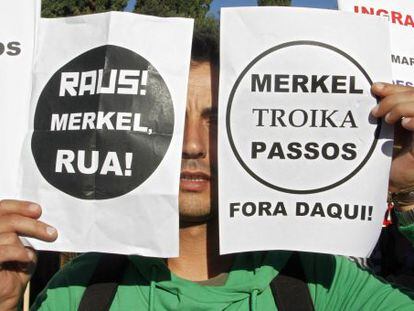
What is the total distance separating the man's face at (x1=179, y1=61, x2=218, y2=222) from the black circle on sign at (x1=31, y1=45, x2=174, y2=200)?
10 cm

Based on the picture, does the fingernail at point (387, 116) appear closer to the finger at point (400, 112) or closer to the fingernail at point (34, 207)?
the finger at point (400, 112)

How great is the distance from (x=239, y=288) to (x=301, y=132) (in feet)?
1.45

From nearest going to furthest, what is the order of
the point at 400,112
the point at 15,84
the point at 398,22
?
the point at 400,112, the point at 15,84, the point at 398,22

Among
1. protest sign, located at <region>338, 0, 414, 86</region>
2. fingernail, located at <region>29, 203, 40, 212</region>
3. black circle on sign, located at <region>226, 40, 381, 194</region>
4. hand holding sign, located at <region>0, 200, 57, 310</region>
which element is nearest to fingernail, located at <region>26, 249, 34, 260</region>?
hand holding sign, located at <region>0, 200, 57, 310</region>

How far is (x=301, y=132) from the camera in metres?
1.52

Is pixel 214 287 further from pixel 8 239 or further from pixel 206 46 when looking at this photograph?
pixel 206 46

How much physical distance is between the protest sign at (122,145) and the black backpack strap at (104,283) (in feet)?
0.44

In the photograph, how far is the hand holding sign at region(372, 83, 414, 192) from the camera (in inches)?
56.6

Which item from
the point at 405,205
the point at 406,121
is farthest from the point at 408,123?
the point at 405,205

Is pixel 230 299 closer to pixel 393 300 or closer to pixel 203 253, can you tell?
pixel 203 253

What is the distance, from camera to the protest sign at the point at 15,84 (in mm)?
1609

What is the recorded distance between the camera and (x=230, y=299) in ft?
5.23

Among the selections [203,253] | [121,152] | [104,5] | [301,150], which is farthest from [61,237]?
[104,5]

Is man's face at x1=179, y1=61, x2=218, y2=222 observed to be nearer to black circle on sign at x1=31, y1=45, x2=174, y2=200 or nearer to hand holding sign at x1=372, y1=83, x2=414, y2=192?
black circle on sign at x1=31, y1=45, x2=174, y2=200
